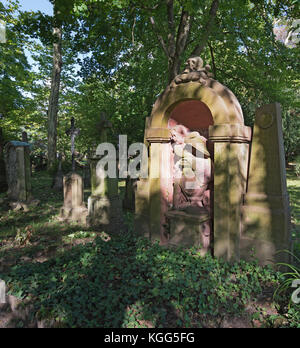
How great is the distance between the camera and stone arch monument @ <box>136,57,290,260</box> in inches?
141

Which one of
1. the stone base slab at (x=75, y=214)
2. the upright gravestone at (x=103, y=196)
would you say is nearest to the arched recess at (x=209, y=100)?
the upright gravestone at (x=103, y=196)

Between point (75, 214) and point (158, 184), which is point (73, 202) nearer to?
point (75, 214)

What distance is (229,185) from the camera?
141 inches

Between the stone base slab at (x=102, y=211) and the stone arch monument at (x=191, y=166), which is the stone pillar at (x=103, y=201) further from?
the stone arch monument at (x=191, y=166)

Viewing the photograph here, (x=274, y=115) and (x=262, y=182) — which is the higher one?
(x=274, y=115)

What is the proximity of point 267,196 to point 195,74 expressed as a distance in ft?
7.61

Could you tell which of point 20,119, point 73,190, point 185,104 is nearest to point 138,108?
point 73,190

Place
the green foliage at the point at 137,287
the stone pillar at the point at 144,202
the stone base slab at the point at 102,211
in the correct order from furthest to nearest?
the stone base slab at the point at 102,211
the stone pillar at the point at 144,202
the green foliage at the point at 137,287

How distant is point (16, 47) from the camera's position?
40.3 feet

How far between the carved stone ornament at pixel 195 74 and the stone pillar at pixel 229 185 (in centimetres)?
92

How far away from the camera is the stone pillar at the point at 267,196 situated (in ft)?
10.8

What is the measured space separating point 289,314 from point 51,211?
7.27 meters

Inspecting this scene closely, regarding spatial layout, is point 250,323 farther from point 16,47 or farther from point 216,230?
point 16,47

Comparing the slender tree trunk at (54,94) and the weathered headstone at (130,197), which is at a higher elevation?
the slender tree trunk at (54,94)
